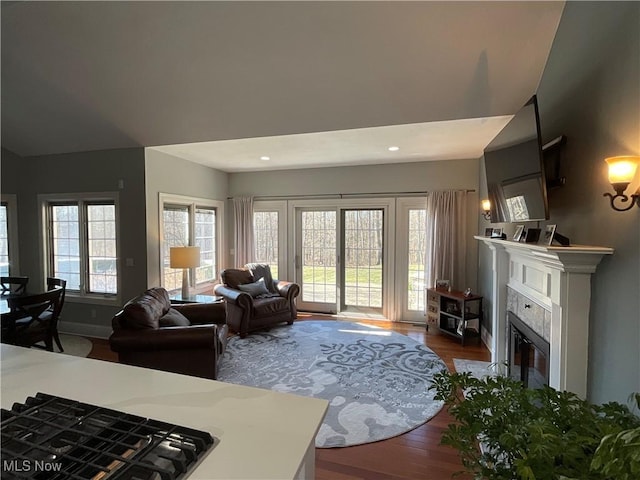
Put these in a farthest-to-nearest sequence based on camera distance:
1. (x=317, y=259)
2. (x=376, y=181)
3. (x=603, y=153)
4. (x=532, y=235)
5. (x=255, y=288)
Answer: (x=317, y=259), (x=376, y=181), (x=255, y=288), (x=532, y=235), (x=603, y=153)

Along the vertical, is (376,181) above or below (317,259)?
above

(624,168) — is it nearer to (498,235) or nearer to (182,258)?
(498,235)

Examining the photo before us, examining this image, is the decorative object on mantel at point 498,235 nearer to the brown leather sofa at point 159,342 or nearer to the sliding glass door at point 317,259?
the sliding glass door at point 317,259

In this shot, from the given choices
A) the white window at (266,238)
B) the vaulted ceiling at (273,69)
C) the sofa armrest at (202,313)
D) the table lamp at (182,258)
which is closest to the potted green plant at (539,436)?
the vaulted ceiling at (273,69)

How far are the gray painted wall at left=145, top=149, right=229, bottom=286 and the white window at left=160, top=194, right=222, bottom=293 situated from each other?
0.10 m

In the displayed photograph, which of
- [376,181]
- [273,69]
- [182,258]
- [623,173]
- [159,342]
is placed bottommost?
[159,342]

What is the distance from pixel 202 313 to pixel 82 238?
2.49 metres

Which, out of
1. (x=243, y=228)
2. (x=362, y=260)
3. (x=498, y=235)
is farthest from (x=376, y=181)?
(x=243, y=228)

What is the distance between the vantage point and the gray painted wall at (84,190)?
4250 millimetres

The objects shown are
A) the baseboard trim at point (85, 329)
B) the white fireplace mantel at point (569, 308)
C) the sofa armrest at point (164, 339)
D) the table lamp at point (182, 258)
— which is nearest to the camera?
the white fireplace mantel at point (569, 308)

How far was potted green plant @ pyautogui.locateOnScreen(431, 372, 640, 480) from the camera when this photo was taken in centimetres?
83

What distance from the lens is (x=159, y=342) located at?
107 inches

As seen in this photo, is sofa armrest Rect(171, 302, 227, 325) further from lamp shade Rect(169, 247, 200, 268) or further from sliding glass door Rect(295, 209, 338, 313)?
sliding glass door Rect(295, 209, 338, 313)

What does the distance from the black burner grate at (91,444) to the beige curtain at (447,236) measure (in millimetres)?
4590
